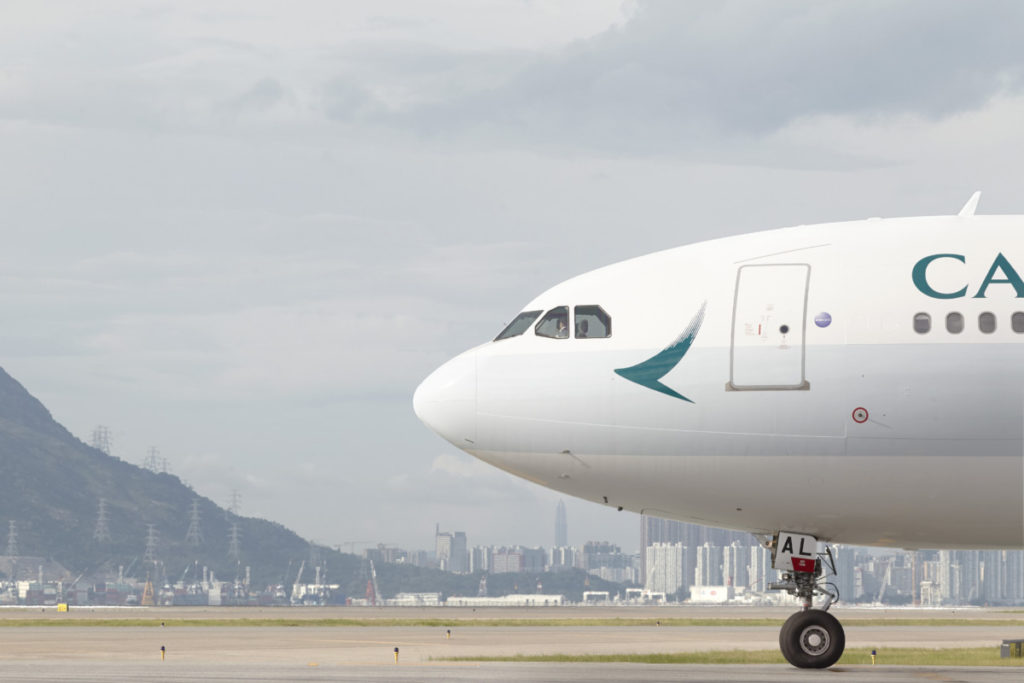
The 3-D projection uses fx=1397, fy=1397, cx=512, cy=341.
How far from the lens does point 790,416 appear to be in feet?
78.2

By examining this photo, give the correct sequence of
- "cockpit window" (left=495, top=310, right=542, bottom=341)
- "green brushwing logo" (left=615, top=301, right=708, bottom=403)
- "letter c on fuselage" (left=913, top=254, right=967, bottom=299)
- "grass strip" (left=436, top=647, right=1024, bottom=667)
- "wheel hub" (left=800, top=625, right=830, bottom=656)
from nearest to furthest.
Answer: "letter c on fuselage" (left=913, top=254, right=967, bottom=299) < "green brushwing logo" (left=615, top=301, right=708, bottom=403) < "cockpit window" (left=495, top=310, right=542, bottom=341) < "wheel hub" (left=800, top=625, right=830, bottom=656) < "grass strip" (left=436, top=647, right=1024, bottom=667)

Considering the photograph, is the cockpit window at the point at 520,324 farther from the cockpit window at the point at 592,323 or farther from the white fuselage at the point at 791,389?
the cockpit window at the point at 592,323

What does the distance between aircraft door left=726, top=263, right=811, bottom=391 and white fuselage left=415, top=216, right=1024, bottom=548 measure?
0.03m

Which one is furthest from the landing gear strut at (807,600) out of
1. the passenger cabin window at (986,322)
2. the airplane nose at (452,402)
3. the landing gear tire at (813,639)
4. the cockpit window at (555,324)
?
the airplane nose at (452,402)

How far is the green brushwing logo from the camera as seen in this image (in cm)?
2453

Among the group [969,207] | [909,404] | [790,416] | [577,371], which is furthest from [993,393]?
[577,371]

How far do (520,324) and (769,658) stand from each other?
2079 centimetres

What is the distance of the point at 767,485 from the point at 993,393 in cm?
412

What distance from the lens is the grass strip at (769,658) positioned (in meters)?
39.3

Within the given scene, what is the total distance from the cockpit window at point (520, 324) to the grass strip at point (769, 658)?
49.3 feet

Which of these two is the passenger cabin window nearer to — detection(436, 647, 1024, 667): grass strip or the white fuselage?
the white fuselage

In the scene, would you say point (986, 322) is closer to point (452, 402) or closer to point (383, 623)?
point (452, 402)

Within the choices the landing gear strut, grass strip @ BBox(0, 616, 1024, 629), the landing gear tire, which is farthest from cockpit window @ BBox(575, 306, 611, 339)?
grass strip @ BBox(0, 616, 1024, 629)

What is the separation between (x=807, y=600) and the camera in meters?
26.2
